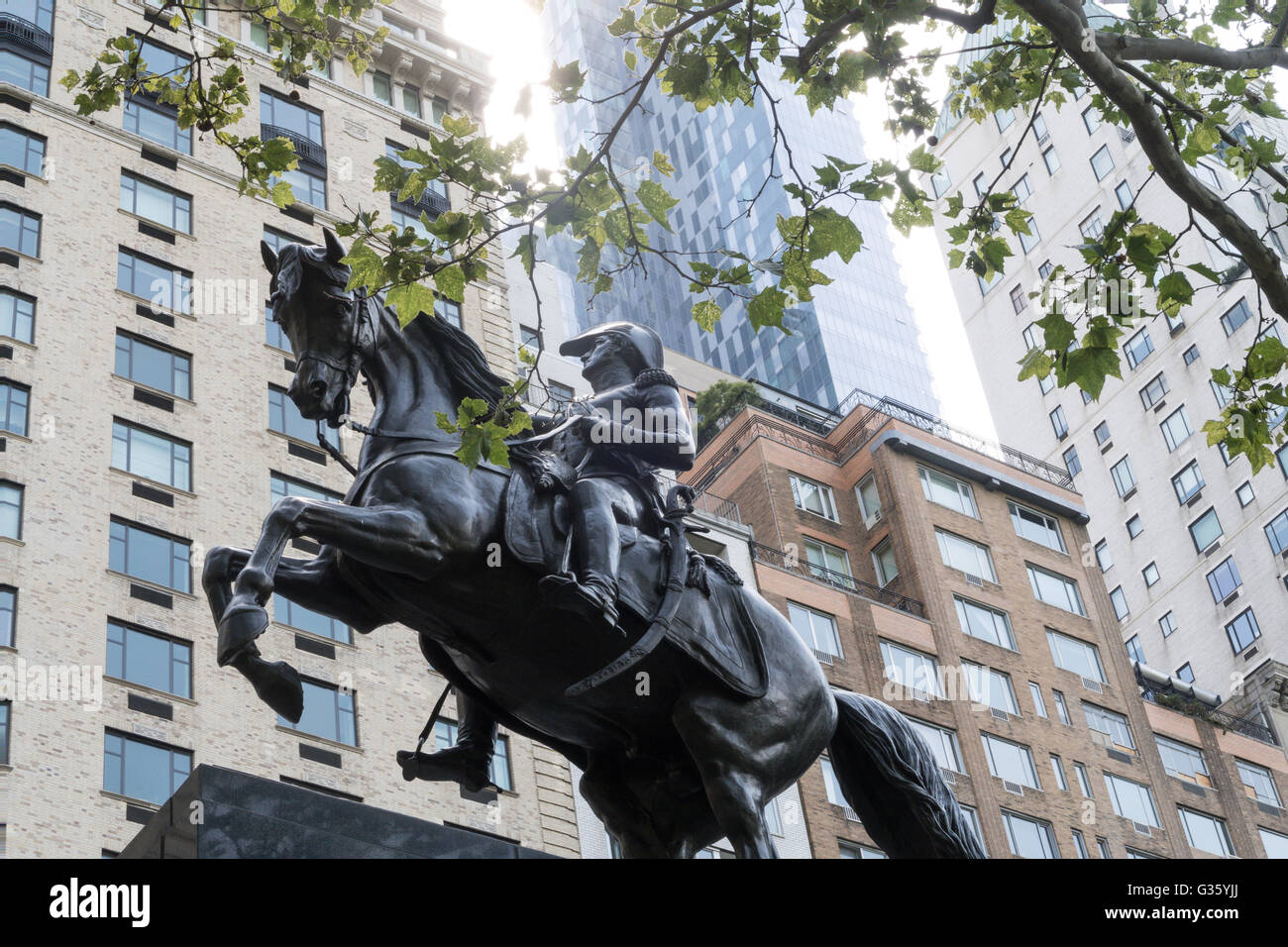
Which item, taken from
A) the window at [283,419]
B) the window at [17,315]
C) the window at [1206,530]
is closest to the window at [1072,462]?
the window at [1206,530]

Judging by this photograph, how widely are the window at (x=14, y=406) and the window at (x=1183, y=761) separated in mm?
40435

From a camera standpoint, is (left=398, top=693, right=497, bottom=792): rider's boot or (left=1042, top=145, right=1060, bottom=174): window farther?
(left=1042, top=145, right=1060, bottom=174): window

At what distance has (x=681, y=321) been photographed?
16075 cm

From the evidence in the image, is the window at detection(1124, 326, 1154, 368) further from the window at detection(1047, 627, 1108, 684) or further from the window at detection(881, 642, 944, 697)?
the window at detection(881, 642, 944, 697)

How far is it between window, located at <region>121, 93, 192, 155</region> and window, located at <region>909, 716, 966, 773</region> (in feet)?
91.4

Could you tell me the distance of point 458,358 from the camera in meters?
11.6

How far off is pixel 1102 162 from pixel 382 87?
151ft

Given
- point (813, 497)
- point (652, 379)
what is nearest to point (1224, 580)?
point (813, 497)

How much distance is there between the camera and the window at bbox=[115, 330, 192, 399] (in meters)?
47.0

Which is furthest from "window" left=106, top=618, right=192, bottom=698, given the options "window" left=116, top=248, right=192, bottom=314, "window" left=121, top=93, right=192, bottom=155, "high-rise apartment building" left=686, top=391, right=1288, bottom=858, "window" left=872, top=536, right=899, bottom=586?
"window" left=872, top=536, right=899, bottom=586

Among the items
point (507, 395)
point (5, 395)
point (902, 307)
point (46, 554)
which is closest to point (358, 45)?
point (507, 395)

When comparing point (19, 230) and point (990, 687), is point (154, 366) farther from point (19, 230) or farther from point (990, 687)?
point (990, 687)

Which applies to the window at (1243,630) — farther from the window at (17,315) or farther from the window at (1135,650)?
the window at (17,315)

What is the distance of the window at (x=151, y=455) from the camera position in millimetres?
44812
